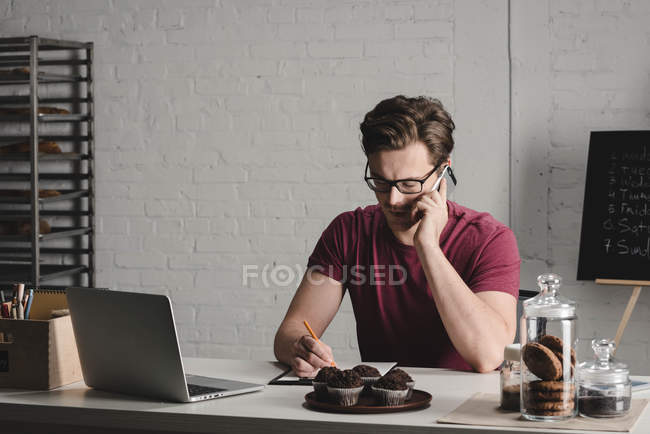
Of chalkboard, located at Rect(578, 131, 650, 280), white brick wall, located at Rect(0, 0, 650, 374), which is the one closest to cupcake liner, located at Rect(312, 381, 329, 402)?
chalkboard, located at Rect(578, 131, 650, 280)

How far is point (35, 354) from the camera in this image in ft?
5.60

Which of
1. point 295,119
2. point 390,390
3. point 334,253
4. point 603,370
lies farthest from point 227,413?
point 295,119

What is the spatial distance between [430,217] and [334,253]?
38 centimetres

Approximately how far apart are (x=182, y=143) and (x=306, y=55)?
0.73 m

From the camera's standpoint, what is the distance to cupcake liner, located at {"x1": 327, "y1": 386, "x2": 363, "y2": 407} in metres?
1.45

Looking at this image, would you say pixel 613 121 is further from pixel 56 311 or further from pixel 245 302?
pixel 56 311

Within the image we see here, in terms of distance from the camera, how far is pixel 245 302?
12.7ft

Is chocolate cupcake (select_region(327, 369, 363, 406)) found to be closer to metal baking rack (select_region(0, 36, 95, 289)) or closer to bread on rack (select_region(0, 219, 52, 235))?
metal baking rack (select_region(0, 36, 95, 289))

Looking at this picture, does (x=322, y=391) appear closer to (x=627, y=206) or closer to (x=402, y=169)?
(x=402, y=169)

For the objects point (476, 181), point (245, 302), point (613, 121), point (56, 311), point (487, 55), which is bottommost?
point (245, 302)

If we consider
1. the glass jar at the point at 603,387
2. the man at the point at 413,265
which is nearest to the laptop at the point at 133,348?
the man at the point at 413,265

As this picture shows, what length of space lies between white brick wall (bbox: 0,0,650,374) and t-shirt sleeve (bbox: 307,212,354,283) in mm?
1373

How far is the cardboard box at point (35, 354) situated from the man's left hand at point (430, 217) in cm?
86

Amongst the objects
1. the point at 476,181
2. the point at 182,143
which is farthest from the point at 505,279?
the point at 182,143
